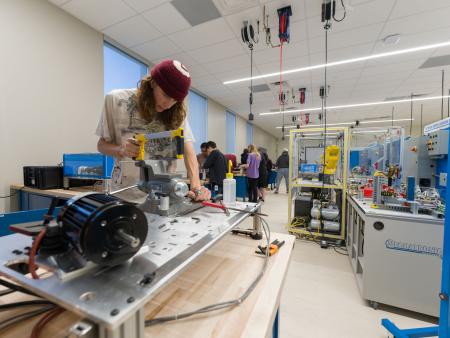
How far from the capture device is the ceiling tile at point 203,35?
2.67 meters

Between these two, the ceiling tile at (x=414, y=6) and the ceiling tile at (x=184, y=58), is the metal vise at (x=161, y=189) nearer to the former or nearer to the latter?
the ceiling tile at (x=414, y=6)

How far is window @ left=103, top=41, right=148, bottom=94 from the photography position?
120 inches

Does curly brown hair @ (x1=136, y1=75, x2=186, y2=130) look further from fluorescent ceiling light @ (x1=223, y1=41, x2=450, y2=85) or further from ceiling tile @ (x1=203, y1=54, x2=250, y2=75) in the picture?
ceiling tile @ (x1=203, y1=54, x2=250, y2=75)

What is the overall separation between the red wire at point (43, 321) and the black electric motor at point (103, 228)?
0.71ft

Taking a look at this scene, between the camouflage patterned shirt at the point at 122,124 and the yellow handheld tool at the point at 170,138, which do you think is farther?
the camouflage patterned shirt at the point at 122,124

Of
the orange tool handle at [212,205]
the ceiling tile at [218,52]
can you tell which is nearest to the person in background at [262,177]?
the ceiling tile at [218,52]

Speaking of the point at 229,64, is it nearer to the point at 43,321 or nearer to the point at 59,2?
the point at 59,2

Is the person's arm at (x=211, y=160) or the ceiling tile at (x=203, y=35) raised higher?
the ceiling tile at (x=203, y=35)

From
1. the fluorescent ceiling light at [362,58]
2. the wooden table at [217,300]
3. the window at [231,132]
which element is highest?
the fluorescent ceiling light at [362,58]

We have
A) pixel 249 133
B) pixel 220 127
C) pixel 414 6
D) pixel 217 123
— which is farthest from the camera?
pixel 249 133

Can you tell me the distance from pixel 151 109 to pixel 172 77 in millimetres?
255

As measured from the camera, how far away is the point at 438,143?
1.44 metres

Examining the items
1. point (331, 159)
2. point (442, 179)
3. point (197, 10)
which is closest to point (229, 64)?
point (197, 10)

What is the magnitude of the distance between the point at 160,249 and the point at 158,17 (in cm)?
292
